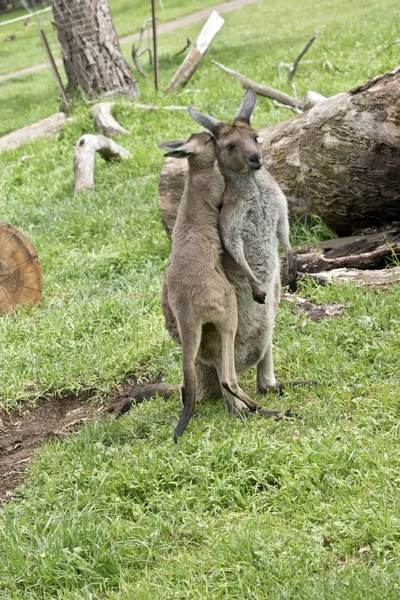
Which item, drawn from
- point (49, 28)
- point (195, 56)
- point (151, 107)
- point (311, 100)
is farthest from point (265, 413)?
point (49, 28)

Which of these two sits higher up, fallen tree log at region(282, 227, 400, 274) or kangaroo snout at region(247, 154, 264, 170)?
kangaroo snout at region(247, 154, 264, 170)

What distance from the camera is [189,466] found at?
4.09m

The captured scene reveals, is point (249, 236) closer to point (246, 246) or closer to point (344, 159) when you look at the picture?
point (246, 246)

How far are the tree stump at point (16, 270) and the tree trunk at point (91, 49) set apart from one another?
611 cm

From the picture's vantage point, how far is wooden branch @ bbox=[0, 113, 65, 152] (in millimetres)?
12359

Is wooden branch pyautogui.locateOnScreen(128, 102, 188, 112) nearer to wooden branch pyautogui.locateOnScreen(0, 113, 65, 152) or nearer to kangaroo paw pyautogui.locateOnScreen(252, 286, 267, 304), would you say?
wooden branch pyautogui.locateOnScreen(0, 113, 65, 152)

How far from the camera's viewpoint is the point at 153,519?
3818mm

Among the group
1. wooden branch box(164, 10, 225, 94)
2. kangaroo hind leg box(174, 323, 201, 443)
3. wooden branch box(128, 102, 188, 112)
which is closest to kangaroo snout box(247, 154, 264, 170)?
kangaroo hind leg box(174, 323, 201, 443)

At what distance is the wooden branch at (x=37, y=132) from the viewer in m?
12.4

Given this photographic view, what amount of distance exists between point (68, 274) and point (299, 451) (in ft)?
14.1

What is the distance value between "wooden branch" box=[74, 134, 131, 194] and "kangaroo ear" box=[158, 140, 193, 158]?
5253mm

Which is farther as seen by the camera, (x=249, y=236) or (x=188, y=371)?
(x=249, y=236)

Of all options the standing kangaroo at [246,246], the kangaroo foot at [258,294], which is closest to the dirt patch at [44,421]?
the standing kangaroo at [246,246]

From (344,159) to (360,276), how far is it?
93 cm
